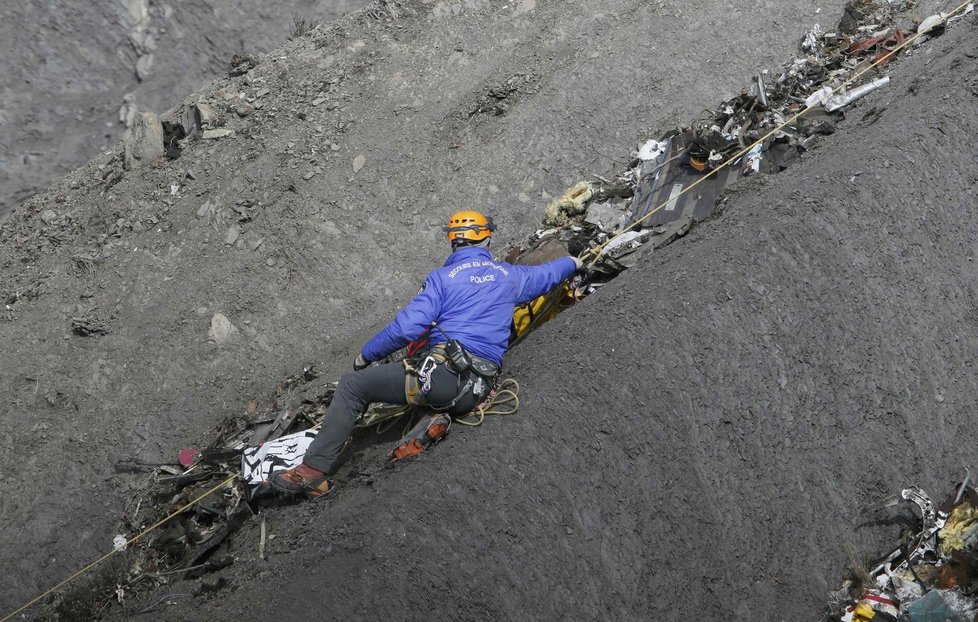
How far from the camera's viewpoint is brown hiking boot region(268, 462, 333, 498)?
7.29 metres

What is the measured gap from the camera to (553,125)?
12273 millimetres

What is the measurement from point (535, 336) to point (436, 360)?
1.23 meters

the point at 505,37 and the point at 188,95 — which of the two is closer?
the point at 505,37

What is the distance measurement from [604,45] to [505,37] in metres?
1.53

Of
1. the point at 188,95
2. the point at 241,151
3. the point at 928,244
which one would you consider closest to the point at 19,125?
the point at 188,95

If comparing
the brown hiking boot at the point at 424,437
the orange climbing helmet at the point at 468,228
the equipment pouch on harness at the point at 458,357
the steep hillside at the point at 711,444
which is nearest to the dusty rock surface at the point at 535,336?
the steep hillside at the point at 711,444

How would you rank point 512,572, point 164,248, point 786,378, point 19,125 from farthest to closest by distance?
point 19,125 < point 164,248 < point 786,378 < point 512,572

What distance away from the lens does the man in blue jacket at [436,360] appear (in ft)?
23.1

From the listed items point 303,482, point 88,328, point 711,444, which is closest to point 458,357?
point 303,482

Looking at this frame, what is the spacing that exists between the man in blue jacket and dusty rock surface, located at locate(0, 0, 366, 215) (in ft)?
33.5

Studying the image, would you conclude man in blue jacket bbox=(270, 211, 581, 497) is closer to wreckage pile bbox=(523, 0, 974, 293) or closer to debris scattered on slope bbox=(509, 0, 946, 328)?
debris scattered on slope bbox=(509, 0, 946, 328)

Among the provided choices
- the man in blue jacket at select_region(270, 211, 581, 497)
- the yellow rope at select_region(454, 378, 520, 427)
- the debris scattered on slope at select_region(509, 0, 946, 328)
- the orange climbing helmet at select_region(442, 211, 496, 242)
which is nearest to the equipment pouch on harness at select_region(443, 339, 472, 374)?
the man in blue jacket at select_region(270, 211, 581, 497)

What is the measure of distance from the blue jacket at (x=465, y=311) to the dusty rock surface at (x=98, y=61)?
1046 cm

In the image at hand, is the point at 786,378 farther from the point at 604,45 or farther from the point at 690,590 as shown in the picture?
the point at 604,45
